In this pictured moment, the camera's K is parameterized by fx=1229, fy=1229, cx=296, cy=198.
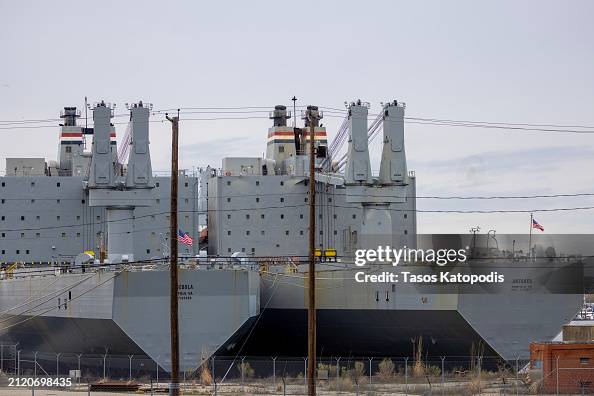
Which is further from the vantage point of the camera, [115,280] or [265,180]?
[265,180]

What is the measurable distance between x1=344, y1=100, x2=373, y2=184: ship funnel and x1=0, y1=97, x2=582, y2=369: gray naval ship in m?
0.06

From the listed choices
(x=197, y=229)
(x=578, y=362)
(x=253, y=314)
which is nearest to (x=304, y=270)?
(x=253, y=314)

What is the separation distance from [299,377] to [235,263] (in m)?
7.73

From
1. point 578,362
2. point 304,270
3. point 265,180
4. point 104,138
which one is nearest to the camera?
point 578,362

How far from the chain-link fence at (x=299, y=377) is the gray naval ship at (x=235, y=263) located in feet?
1.96

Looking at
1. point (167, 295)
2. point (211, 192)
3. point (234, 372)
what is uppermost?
point (211, 192)

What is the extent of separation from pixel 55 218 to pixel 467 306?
81.8 feet

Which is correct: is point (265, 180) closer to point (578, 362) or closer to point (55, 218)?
point (55, 218)

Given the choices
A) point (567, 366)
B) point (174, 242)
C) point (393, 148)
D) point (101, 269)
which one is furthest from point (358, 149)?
point (174, 242)

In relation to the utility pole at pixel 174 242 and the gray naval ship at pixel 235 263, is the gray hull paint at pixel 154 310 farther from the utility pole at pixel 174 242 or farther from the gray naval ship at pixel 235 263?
the utility pole at pixel 174 242

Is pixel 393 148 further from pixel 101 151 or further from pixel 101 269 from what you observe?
pixel 101 269

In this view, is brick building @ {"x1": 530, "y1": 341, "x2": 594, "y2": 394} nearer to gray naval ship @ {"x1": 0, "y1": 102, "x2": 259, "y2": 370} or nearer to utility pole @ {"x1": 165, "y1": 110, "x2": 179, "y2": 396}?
gray naval ship @ {"x1": 0, "y1": 102, "x2": 259, "y2": 370}

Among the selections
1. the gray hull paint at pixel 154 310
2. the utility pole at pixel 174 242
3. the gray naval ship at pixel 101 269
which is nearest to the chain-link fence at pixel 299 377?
the gray hull paint at pixel 154 310

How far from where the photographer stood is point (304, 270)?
4662cm
